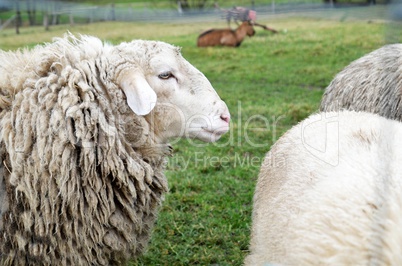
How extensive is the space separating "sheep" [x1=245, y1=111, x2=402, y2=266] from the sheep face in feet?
1.47

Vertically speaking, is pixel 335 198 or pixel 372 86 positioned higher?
pixel 372 86

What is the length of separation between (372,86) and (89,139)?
2.29 meters

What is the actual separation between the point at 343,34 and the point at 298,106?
714 centimetres

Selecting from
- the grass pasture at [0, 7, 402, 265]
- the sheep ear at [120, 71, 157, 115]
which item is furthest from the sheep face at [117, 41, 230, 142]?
the grass pasture at [0, 7, 402, 265]

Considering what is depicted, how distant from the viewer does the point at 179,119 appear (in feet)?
8.84

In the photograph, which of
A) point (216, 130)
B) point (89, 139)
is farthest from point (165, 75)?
point (89, 139)

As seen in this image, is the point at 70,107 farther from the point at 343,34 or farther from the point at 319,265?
the point at 343,34

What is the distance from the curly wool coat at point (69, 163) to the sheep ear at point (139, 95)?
3.4 inches

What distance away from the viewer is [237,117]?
22.2ft

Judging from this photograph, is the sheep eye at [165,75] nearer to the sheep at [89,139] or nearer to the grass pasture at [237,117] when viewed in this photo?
the sheep at [89,139]

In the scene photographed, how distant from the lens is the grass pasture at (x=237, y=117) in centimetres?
365

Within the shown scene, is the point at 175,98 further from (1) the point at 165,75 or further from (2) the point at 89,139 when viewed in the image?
(2) the point at 89,139

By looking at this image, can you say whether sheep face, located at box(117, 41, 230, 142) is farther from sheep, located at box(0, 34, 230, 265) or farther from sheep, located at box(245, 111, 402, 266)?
sheep, located at box(245, 111, 402, 266)

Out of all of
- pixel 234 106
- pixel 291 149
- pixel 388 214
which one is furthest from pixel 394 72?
pixel 234 106
